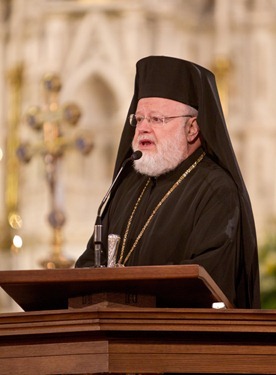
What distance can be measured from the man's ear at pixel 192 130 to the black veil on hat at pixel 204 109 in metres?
0.06

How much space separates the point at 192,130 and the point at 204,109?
0.16m

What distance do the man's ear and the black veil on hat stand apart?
2.3 inches

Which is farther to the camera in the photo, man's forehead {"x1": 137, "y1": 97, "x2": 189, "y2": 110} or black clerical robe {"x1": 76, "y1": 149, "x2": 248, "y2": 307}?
man's forehead {"x1": 137, "y1": 97, "x2": 189, "y2": 110}

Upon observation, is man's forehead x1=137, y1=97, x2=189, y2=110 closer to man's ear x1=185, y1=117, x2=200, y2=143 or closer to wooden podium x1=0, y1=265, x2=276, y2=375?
Result: man's ear x1=185, y1=117, x2=200, y2=143

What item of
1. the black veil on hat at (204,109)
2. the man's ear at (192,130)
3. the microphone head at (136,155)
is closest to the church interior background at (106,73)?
the black veil on hat at (204,109)

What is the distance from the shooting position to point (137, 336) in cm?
415

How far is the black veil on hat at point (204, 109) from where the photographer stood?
5066 millimetres

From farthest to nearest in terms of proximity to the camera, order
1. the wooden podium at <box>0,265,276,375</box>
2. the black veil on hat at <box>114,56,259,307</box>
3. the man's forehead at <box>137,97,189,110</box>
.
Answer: the man's forehead at <box>137,97,189,110</box> < the black veil on hat at <box>114,56,259,307</box> < the wooden podium at <box>0,265,276,375</box>

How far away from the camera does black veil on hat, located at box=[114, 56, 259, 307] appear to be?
5.07m

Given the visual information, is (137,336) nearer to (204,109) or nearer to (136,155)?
(136,155)

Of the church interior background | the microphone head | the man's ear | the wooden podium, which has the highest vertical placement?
the church interior background

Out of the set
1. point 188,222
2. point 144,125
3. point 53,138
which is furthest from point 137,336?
point 53,138

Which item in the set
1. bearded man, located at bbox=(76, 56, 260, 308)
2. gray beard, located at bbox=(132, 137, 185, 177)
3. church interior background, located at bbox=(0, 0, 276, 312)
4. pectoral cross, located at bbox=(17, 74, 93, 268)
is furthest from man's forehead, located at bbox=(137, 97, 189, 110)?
church interior background, located at bbox=(0, 0, 276, 312)

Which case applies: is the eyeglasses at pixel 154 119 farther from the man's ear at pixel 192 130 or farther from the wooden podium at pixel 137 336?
the wooden podium at pixel 137 336
